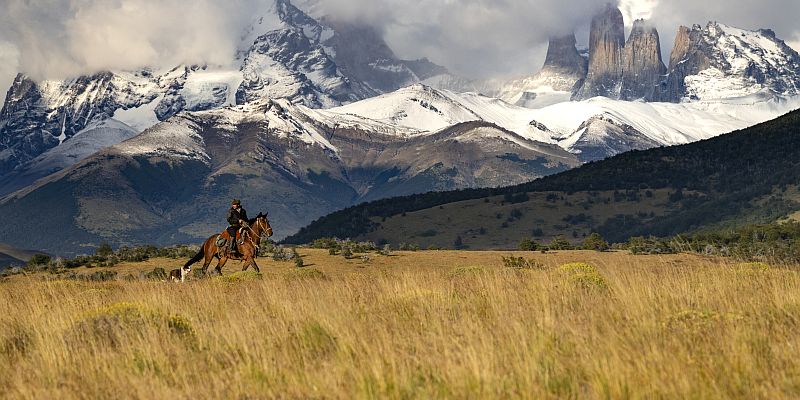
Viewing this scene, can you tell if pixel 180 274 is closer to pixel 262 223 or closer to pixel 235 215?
pixel 235 215

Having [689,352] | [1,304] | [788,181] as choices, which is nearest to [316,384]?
[689,352]

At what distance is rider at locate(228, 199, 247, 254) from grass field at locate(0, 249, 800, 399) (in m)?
14.1

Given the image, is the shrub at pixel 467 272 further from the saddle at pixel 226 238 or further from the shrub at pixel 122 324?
the shrub at pixel 122 324

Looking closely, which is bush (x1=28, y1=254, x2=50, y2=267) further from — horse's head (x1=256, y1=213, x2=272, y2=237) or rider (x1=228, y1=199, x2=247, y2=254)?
horse's head (x1=256, y1=213, x2=272, y2=237)

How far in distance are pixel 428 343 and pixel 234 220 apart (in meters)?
22.0

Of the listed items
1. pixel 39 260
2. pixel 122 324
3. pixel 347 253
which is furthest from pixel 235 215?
pixel 39 260

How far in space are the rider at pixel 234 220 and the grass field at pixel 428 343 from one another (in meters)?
14.1

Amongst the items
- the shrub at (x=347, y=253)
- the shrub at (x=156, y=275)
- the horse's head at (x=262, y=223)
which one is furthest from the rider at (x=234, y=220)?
the shrub at (x=347, y=253)

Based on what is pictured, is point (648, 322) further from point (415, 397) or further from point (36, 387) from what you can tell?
point (36, 387)

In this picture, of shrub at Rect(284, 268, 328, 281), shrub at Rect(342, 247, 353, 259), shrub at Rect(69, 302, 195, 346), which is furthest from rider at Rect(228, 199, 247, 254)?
shrub at Rect(342, 247, 353, 259)

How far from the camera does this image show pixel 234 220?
33.3m

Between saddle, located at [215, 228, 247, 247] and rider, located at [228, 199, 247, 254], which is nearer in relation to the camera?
rider, located at [228, 199, 247, 254]

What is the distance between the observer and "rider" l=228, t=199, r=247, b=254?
3309 centimetres

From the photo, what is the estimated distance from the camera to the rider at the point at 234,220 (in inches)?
1303
